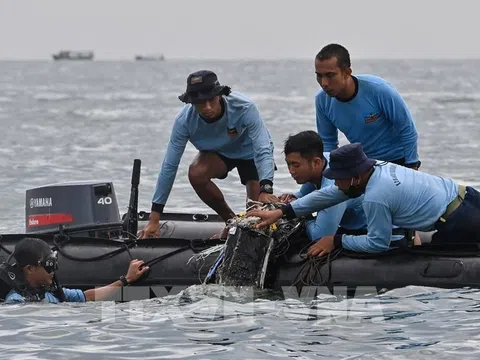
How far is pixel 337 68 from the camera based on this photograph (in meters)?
9.80

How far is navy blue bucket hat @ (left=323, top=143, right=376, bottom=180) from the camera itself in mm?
9016

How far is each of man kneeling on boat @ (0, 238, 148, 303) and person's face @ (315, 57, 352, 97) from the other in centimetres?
254

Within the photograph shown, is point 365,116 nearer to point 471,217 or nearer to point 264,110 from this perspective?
point 471,217

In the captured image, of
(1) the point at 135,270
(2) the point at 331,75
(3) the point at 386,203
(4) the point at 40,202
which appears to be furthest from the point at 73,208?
(3) the point at 386,203

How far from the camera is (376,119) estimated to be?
10109 mm

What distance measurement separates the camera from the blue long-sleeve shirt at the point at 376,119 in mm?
10055

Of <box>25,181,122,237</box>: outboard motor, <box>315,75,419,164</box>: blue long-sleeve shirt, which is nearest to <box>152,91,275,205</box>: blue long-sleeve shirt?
<box>25,181,122,237</box>: outboard motor

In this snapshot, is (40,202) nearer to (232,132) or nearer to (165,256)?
(165,256)

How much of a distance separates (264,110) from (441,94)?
710 inches

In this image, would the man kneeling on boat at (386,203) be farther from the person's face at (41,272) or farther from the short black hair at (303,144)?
the person's face at (41,272)

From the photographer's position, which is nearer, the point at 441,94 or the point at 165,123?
the point at 165,123

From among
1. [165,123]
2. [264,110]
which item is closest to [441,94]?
[264,110]

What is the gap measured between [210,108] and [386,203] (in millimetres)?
1988

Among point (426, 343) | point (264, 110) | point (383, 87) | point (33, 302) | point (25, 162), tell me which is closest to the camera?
point (426, 343)
